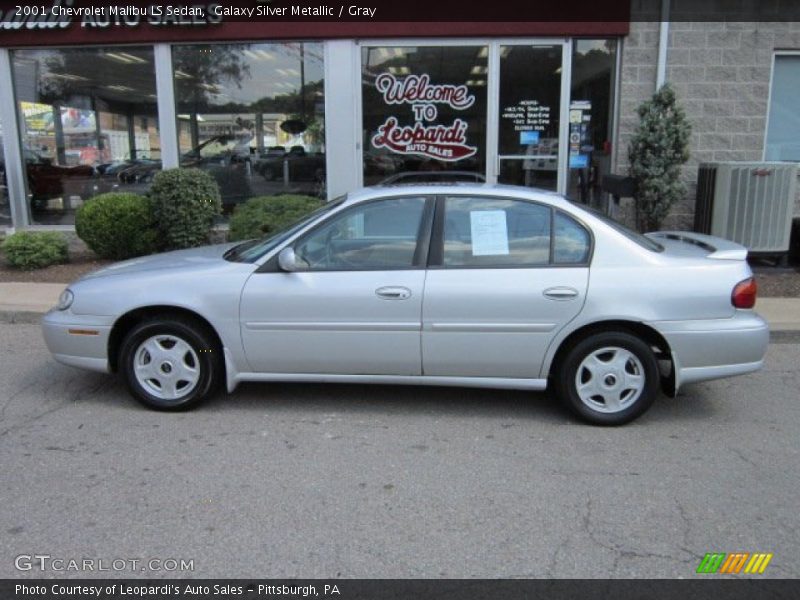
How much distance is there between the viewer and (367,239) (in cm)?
452

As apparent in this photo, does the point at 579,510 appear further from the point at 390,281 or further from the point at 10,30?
the point at 10,30

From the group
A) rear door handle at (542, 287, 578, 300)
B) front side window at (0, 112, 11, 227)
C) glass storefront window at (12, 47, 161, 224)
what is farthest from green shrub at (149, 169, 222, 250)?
rear door handle at (542, 287, 578, 300)

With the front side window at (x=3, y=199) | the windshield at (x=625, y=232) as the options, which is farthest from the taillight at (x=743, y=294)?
the front side window at (x=3, y=199)

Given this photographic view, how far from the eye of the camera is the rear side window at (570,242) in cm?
435

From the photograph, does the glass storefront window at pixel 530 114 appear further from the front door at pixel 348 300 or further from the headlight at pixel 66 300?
the headlight at pixel 66 300

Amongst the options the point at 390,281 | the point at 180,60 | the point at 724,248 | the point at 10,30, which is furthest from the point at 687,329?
the point at 10,30

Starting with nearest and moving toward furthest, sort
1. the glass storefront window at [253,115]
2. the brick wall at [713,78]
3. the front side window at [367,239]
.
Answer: the front side window at [367,239] < the brick wall at [713,78] < the glass storefront window at [253,115]

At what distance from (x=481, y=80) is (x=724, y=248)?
19.8 ft

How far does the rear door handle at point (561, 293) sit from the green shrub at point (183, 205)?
229 inches

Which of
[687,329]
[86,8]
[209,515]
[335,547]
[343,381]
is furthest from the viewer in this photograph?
[86,8]

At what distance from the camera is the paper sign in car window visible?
14.4 ft

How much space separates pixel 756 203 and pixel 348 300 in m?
6.29

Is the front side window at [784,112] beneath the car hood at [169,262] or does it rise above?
above

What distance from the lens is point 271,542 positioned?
10.0 feet
